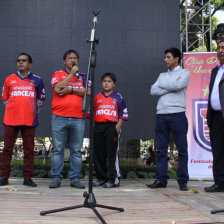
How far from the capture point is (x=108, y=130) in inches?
142

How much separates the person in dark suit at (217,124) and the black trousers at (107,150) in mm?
1083

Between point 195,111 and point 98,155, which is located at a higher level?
point 195,111

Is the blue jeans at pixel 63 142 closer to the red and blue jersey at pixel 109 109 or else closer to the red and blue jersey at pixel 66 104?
the red and blue jersey at pixel 66 104

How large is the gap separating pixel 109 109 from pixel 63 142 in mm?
684

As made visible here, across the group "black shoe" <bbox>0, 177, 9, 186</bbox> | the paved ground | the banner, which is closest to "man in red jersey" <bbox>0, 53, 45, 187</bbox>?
"black shoe" <bbox>0, 177, 9, 186</bbox>

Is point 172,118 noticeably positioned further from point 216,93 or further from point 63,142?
point 63,142

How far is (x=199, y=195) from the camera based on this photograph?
9.91ft

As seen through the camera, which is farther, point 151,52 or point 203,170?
point 151,52

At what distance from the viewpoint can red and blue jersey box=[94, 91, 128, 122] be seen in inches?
143

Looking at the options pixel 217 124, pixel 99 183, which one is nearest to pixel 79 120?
pixel 99 183

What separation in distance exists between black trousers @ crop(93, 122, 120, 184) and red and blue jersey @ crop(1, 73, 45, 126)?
2.65 feet

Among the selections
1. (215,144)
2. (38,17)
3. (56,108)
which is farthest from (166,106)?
(38,17)

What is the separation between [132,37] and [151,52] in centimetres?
40

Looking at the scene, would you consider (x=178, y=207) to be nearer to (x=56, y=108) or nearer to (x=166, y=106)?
(x=166, y=106)
